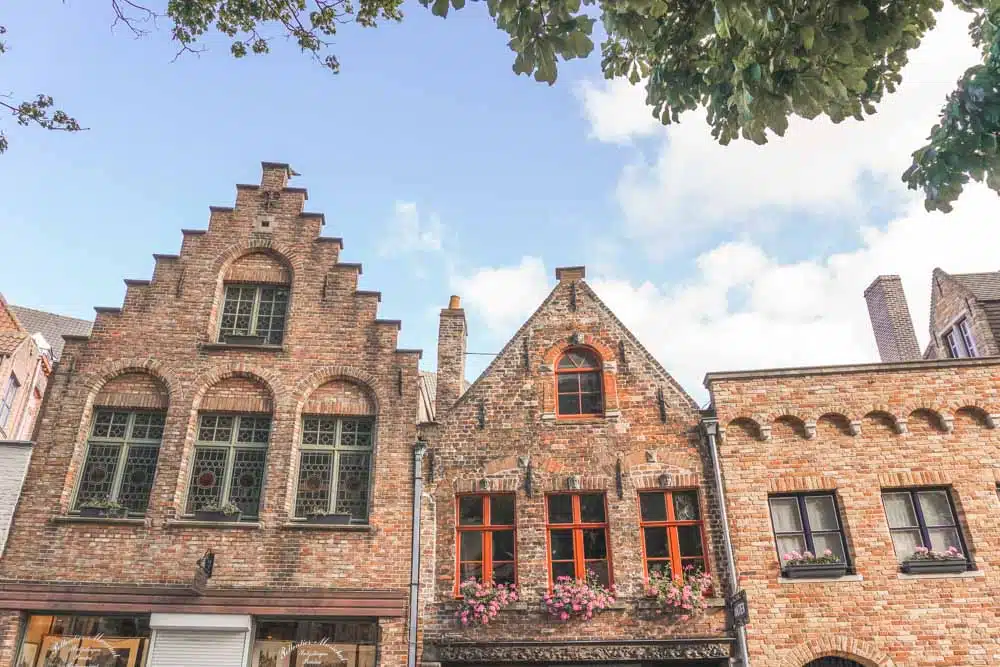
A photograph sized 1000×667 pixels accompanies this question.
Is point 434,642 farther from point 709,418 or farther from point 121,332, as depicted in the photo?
point 121,332

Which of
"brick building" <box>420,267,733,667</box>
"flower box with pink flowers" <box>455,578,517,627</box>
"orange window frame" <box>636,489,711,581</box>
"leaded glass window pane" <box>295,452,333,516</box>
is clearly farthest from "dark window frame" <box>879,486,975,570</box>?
"leaded glass window pane" <box>295,452,333,516</box>

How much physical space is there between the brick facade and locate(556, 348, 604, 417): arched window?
6.98ft

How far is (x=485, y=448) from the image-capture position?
555 inches

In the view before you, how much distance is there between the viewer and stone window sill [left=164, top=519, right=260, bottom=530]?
13.1 m

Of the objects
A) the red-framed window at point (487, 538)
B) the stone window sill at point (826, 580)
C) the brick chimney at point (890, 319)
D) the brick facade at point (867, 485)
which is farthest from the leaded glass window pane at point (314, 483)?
the brick chimney at point (890, 319)

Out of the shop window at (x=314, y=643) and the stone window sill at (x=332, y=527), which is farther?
the stone window sill at (x=332, y=527)

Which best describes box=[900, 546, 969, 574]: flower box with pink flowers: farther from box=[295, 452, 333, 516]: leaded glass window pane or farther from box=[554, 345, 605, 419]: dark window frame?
box=[295, 452, 333, 516]: leaded glass window pane

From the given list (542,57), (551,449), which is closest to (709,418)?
(551,449)

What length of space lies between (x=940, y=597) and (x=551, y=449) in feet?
22.2

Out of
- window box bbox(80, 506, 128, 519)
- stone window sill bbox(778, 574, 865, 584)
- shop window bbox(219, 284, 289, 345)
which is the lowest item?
stone window sill bbox(778, 574, 865, 584)

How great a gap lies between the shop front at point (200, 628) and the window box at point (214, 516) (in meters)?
1.27

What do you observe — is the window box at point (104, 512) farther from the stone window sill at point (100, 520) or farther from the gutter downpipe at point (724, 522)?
the gutter downpipe at point (724, 522)

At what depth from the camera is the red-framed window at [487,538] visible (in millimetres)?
13211

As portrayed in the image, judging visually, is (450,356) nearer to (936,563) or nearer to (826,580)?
(826,580)
